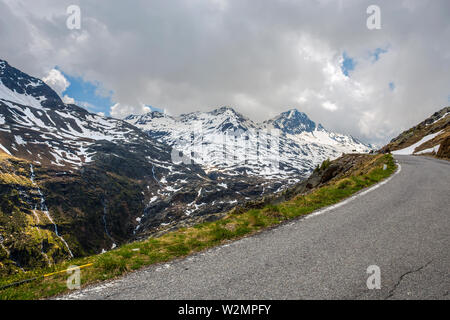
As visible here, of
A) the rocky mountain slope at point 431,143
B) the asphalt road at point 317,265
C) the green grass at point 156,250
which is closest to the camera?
the asphalt road at point 317,265

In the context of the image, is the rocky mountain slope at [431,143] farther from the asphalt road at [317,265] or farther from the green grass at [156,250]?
the green grass at [156,250]

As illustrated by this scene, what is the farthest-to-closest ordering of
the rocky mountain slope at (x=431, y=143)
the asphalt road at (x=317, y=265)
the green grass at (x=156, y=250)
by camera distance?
1. the rocky mountain slope at (x=431, y=143)
2. the green grass at (x=156, y=250)
3. the asphalt road at (x=317, y=265)

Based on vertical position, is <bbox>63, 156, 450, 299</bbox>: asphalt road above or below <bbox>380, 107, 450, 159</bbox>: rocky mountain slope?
below

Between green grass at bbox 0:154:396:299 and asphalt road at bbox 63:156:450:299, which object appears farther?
green grass at bbox 0:154:396:299

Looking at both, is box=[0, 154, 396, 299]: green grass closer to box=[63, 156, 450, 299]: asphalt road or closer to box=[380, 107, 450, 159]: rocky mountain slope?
box=[63, 156, 450, 299]: asphalt road

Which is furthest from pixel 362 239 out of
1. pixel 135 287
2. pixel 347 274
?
pixel 135 287

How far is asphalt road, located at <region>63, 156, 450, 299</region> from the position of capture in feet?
16.2

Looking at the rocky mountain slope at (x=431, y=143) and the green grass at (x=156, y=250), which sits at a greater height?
the rocky mountain slope at (x=431, y=143)

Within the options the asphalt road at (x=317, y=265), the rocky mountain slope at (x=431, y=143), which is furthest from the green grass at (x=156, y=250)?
the rocky mountain slope at (x=431, y=143)

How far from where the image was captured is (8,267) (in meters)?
124

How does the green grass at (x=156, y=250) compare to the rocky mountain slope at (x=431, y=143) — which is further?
the rocky mountain slope at (x=431, y=143)

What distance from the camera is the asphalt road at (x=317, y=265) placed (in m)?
4.95

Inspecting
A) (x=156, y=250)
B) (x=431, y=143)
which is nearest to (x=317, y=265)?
(x=156, y=250)

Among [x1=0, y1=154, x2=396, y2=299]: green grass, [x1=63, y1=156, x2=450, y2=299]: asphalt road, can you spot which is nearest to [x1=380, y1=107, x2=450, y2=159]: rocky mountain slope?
[x1=63, y1=156, x2=450, y2=299]: asphalt road
